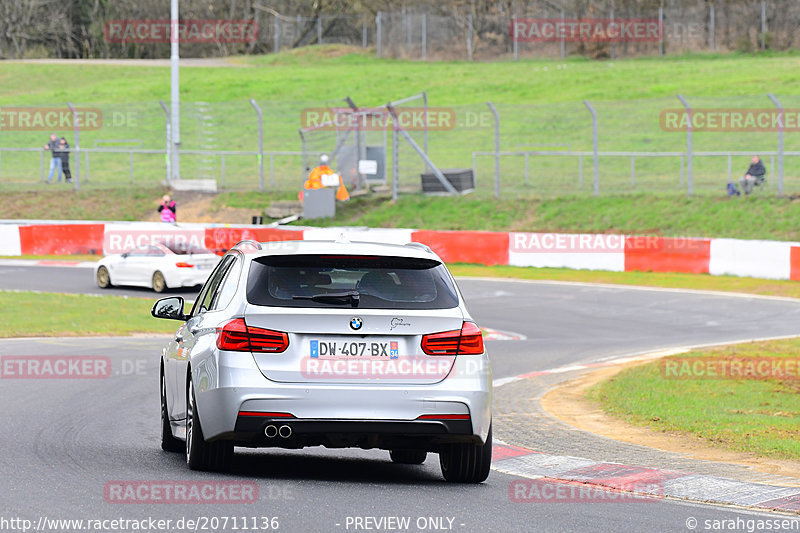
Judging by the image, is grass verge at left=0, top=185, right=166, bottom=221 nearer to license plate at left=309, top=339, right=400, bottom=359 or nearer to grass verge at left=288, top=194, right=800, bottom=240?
grass verge at left=288, top=194, right=800, bottom=240

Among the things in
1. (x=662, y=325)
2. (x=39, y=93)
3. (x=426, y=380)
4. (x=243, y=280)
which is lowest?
(x=662, y=325)

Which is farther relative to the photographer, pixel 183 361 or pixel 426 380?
pixel 183 361

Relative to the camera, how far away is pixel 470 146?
46000 mm

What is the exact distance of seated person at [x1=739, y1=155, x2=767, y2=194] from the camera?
33.2 meters

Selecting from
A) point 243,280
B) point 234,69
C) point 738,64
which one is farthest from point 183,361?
point 234,69

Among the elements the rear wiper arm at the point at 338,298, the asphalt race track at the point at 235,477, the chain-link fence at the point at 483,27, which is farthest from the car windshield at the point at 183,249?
the chain-link fence at the point at 483,27

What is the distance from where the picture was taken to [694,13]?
210ft

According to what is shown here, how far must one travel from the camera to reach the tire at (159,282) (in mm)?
26766

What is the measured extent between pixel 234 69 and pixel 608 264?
44726 millimetres

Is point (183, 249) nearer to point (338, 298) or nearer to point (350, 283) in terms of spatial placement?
point (350, 283)

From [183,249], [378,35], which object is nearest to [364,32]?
[378,35]

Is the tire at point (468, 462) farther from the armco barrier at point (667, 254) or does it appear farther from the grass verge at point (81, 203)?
the grass verge at point (81, 203)

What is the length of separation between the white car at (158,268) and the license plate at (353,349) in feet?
60.7

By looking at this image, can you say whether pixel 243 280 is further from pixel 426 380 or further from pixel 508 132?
pixel 508 132
